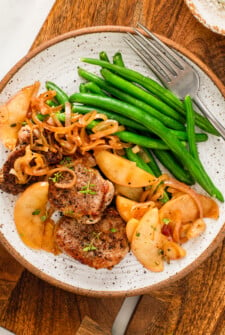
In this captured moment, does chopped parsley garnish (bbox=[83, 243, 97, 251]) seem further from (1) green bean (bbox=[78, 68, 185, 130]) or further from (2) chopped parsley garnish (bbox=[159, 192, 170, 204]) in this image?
(1) green bean (bbox=[78, 68, 185, 130])

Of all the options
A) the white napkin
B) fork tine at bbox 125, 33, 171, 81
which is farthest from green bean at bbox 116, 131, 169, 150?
the white napkin

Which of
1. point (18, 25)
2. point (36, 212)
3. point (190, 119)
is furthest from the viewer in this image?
point (18, 25)

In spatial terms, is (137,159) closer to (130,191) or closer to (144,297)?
(130,191)

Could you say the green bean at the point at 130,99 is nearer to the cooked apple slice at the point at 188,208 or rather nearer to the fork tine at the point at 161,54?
the fork tine at the point at 161,54

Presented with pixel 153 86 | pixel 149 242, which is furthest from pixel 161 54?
pixel 149 242

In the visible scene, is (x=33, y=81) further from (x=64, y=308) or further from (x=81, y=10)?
(x=64, y=308)

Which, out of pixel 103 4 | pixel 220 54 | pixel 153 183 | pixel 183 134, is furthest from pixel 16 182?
pixel 220 54
